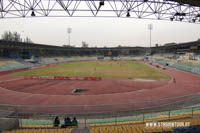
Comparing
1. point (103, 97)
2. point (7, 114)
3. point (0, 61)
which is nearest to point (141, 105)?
point (103, 97)

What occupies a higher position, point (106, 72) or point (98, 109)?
point (106, 72)

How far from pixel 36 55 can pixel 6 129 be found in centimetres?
7450

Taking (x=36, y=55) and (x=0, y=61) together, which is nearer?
(x=0, y=61)

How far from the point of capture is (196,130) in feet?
21.2

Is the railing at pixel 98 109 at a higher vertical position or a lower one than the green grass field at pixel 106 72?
lower

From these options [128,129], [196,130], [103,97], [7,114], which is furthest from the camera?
[103,97]

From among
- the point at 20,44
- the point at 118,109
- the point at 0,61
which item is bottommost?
the point at 118,109

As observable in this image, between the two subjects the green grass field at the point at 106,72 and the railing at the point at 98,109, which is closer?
the railing at the point at 98,109

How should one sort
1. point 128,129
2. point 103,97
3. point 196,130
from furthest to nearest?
point 103,97
point 128,129
point 196,130

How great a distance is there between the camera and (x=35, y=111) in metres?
13.9

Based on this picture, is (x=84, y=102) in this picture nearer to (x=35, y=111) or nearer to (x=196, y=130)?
(x=35, y=111)

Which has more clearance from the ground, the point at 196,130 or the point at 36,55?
the point at 36,55

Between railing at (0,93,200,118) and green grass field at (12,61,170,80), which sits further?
green grass field at (12,61,170,80)

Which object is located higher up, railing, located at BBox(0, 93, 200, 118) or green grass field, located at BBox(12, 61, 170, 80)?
green grass field, located at BBox(12, 61, 170, 80)
